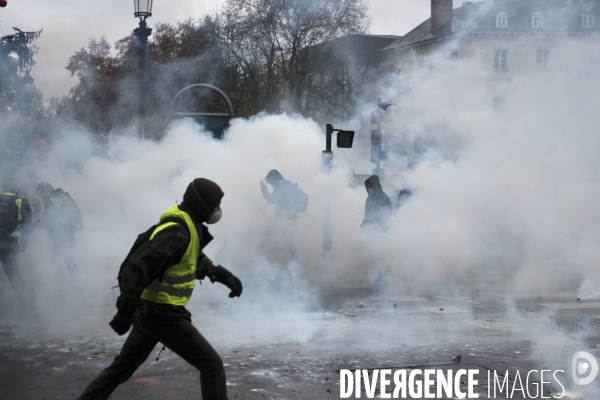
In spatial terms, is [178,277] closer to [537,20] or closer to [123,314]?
[123,314]

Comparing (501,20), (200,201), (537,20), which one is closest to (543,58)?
(537,20)

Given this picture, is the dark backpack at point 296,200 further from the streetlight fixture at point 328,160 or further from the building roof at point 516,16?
the building roof at point 516,16

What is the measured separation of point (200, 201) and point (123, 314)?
0.83 metres

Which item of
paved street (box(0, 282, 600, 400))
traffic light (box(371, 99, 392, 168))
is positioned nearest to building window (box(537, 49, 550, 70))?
traffic light (box(371, 99, 392, 168))

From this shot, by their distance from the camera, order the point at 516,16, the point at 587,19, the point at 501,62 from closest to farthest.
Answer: the point at 587,19 < the point at 516,16 < the point at 501,62

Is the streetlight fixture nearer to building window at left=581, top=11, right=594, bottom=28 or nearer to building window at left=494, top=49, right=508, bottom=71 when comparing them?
building window at left=494, top=49, right=508, bottom=71

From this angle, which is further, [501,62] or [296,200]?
[501,62]

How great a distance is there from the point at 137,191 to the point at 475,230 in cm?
589

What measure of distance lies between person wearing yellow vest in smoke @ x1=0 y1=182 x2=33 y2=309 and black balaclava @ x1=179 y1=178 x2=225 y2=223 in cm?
569

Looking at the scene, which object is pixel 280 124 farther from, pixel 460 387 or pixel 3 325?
pixel 460 387

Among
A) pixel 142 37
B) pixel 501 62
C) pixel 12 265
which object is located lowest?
pixel 12 265

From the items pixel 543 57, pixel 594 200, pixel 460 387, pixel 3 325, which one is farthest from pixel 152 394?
pixel 543 57

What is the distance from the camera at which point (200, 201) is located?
4516 millimetres

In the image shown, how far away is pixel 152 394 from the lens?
5445 mm
